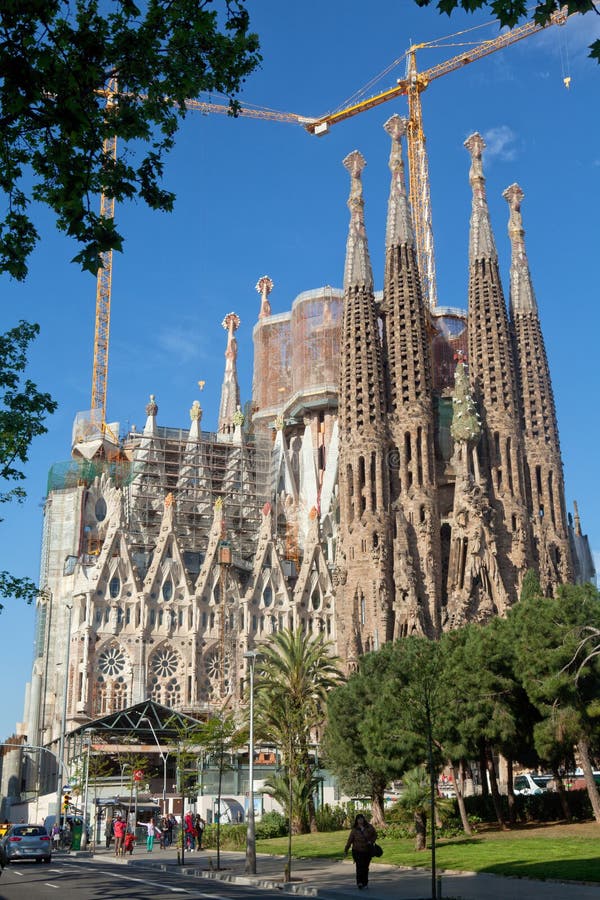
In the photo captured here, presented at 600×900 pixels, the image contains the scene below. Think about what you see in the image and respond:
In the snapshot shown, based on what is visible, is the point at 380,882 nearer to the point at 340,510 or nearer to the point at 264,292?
the point at 340,510

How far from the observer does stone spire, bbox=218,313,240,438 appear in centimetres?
10484

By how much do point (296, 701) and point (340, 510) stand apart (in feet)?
111

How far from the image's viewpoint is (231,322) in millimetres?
112500

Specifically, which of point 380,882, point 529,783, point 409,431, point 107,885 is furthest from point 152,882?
point 409,431

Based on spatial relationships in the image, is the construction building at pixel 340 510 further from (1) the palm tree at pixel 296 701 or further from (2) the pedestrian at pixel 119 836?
(2) the pedestrian at pixel 119 836

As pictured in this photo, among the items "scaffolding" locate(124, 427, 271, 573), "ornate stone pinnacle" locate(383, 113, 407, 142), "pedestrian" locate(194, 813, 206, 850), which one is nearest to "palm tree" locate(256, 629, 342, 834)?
"pedestrian" locate(194, 813, 206, 850)

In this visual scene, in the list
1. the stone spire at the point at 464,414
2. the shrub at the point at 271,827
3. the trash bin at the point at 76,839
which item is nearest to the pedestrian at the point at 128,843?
the trash bin at the point at 76,839

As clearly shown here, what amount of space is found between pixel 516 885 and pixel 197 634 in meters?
57.8

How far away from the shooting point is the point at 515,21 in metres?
10.4

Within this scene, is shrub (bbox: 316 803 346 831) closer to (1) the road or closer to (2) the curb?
(2) the curb

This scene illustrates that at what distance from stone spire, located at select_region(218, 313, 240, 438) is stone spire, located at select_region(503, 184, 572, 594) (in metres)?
32.2

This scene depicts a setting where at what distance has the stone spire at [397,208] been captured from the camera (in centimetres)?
8256

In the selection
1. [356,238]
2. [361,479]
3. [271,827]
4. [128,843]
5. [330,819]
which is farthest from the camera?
[356,238]

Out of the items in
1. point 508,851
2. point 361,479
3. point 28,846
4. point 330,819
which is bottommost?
point 508,851
